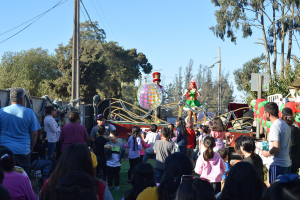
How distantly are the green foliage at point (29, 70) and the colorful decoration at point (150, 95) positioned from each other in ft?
78.4

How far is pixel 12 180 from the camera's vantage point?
98.7 inches

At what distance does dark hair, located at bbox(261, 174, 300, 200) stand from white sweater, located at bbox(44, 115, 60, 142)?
534 centimetres

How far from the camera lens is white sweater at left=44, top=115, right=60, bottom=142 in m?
6.00

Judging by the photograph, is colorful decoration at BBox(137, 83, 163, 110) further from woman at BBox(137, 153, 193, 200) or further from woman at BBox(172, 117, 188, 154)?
woman at BBox(137, 153, 193, 200)

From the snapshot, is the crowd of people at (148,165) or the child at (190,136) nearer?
the crowd of people at (148,165)

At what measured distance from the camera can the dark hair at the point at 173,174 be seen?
7.38 feet

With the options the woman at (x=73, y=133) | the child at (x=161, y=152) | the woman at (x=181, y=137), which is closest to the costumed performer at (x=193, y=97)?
the woman at (x=181, y=137)

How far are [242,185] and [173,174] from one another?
1.84 feet

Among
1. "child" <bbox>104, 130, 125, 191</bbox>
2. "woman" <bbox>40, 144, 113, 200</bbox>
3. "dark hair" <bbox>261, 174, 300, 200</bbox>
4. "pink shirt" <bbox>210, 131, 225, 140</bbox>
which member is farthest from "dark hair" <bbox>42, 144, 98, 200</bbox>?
"pink shirt" <bbox>210, 131, 225, 140</bbox>

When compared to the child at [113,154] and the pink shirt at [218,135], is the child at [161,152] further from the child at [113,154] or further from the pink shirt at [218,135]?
the pink shirt at [218,135]

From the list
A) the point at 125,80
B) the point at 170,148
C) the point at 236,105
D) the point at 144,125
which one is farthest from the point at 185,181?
the point at 125,80

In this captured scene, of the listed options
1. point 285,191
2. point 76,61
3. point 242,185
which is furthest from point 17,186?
point 76,61

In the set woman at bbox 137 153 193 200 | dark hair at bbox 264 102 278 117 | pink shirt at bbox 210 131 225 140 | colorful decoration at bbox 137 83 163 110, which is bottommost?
pink shirt at bbox 210 131 225 140

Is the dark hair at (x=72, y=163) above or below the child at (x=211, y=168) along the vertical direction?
above
